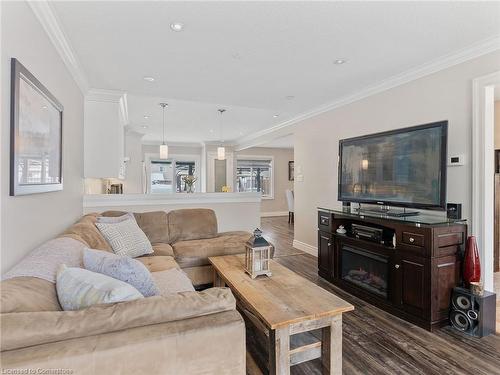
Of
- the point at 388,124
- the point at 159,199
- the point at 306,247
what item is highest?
the point at 388,124

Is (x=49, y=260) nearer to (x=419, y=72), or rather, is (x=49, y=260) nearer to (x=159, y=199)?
(x=159, y=199)

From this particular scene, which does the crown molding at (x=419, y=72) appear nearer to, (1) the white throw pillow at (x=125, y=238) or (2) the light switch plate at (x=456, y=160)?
(2) the light switch plate at (x=456, y=160)

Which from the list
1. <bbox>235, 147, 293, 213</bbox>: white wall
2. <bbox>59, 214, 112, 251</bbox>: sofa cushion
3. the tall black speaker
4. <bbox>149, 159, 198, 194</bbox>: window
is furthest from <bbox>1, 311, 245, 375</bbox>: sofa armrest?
<bbox>235, 147, 293, 213</bbox>: white wall

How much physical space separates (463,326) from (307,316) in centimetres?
165

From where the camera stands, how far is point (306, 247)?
4863 millimetres

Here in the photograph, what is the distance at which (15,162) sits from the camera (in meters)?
1.51

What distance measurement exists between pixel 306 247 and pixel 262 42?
350cm

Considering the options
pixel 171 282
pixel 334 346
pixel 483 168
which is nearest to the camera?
pixel 334 346

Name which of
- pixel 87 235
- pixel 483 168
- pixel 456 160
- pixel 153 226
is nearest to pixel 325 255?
pixel 456 160

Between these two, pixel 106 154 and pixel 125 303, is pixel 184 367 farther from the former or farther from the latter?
pixel 106 154

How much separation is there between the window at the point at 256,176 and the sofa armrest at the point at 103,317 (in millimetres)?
8728

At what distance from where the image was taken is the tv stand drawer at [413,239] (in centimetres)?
238

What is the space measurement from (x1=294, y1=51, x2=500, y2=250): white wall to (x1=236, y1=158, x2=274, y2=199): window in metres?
4.77

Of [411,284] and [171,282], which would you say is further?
[411,284]
